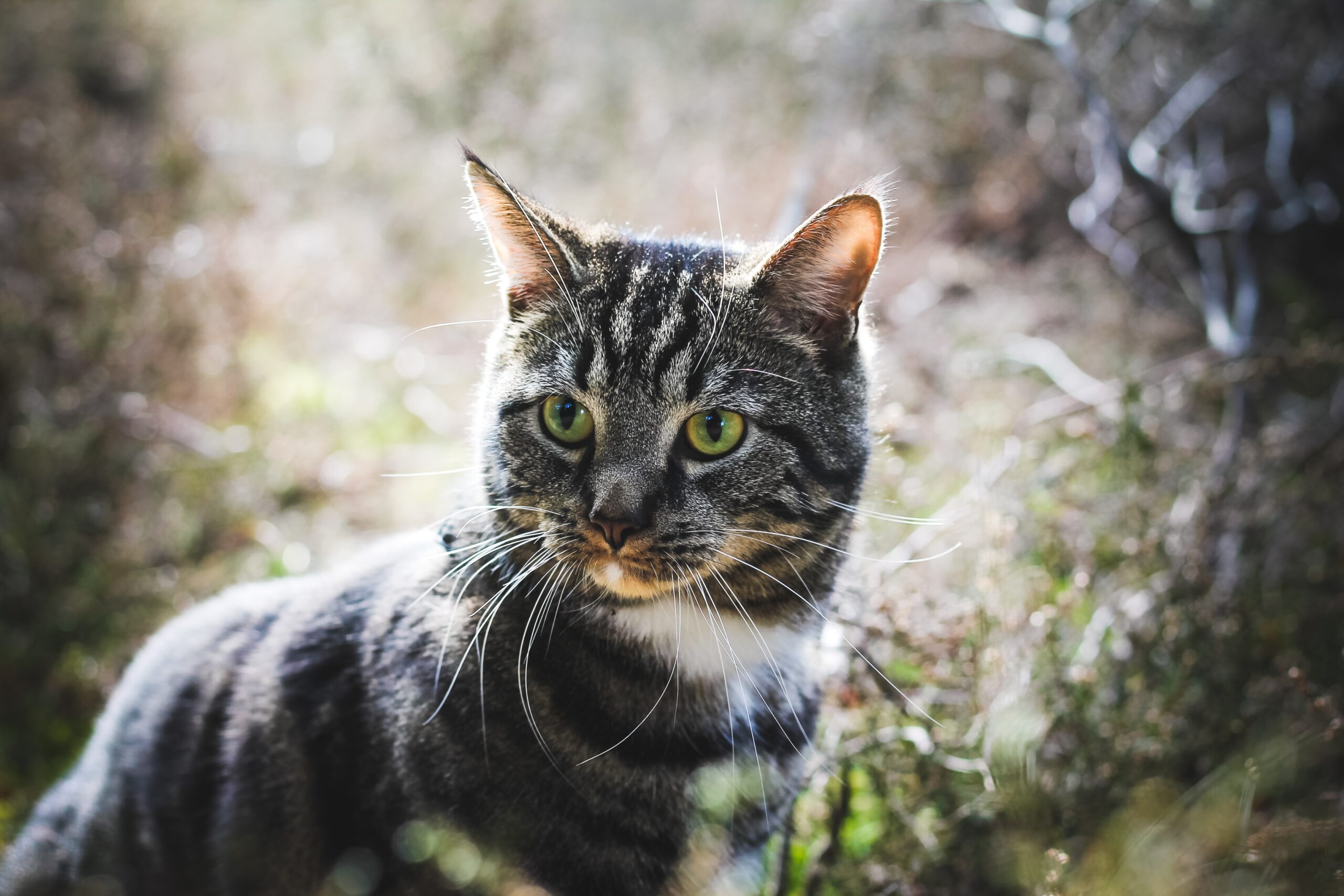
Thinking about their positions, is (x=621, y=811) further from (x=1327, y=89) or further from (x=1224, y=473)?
(x=1327, y=89)

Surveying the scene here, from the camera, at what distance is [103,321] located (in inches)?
139

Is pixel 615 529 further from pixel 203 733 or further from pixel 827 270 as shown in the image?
pixel 203 733

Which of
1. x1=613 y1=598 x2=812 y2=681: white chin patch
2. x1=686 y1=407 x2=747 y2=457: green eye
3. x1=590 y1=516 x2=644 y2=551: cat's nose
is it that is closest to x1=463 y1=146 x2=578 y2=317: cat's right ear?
x1=686 y1=407 x2=747 y2=457: green eye

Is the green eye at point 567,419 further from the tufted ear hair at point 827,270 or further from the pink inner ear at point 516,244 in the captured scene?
the tufted ear hair at point 827,270

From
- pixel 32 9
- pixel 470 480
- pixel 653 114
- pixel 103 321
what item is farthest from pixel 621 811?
pixel 32 9

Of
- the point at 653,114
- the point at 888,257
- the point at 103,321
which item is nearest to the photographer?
the point at 103,321

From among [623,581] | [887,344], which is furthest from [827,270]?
[887,344]

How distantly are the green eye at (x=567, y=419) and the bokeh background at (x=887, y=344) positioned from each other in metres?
0.43

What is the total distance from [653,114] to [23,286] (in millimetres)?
3514

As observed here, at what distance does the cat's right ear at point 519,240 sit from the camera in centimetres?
162

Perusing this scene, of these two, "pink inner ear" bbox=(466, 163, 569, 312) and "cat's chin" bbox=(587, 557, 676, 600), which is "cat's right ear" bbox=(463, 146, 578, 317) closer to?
"pink inner ear" bbox=(466, 163, 569, 312)

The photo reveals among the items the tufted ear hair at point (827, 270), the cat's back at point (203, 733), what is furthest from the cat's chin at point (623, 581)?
the tufted ear hair at point (827, 270)

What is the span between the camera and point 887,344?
4117mm

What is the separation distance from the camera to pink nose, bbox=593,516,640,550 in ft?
4.78
